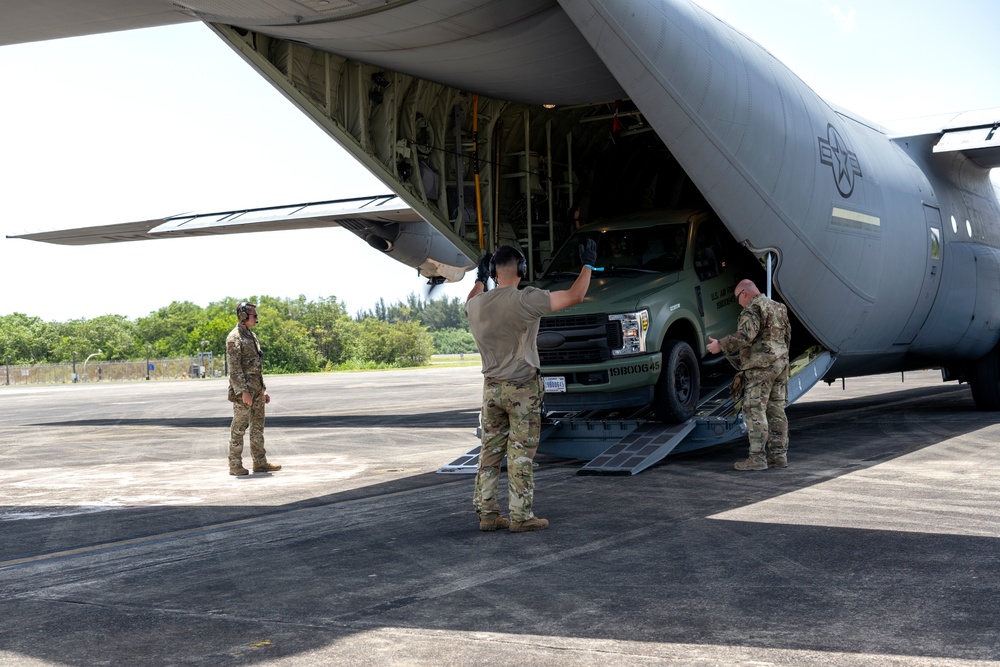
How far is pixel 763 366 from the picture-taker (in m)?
9.49

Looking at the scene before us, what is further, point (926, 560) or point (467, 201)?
point (467, 201)

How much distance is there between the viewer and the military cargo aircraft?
345 inches

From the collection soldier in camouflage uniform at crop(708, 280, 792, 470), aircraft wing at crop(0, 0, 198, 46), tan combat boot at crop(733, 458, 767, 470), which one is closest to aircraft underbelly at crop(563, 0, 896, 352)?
soldier in camouflage uniform at crop(708, 280, 792, 470)

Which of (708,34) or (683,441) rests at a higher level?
(708,34)

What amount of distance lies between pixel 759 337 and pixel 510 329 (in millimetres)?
3911

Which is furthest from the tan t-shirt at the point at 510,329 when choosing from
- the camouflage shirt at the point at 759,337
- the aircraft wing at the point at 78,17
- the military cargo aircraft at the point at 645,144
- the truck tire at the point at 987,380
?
the truck tire at the point at 987,380

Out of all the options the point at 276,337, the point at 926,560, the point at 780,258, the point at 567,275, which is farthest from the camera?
the point at 276,337

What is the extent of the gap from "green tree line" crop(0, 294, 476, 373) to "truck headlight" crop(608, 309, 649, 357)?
186ft

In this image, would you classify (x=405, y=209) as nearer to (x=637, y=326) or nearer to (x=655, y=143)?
(x=655, y=143)

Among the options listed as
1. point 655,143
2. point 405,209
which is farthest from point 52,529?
point 405,209

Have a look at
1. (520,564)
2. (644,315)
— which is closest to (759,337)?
(644,315)

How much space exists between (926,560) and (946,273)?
944cm

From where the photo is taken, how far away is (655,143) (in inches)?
516

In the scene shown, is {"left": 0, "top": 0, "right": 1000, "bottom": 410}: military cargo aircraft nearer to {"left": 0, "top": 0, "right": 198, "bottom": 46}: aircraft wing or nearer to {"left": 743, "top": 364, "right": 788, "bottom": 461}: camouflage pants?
{"left": 0, "top": 0, "right": 198, "bottom": 46}: aircraft wing
